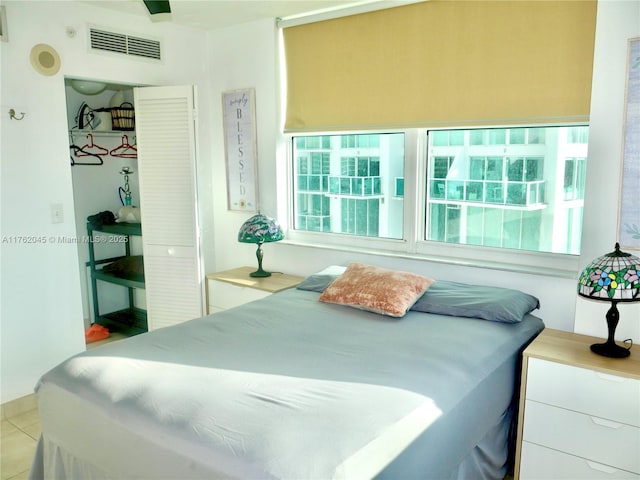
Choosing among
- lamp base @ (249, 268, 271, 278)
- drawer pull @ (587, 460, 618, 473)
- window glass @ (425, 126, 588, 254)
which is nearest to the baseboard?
lamp base @ (249, 268, 271, 278)

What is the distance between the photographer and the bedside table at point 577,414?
6.42 ft

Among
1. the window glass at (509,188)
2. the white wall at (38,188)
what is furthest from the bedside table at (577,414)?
the white wall at (38,188)

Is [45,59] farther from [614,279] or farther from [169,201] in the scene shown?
[614,279]

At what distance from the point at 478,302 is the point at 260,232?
149 centimetres

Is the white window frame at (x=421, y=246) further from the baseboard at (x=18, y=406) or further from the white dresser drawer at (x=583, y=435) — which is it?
the baseboard at (x=18, y=406)

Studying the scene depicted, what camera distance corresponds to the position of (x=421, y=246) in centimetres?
317

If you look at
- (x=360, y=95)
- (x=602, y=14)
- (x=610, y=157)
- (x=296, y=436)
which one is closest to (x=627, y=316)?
(x=610, y=157)

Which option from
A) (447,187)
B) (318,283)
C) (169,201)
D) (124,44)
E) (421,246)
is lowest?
(318,283)

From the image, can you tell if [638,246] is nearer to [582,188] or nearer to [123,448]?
[582,188]

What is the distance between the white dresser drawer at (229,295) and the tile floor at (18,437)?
122 cm

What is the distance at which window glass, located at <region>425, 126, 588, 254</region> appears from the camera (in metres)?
2.65

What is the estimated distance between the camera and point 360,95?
3205 millimetres

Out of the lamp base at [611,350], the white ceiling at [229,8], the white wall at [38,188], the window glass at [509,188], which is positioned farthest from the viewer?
the white ceiling at [229,8]

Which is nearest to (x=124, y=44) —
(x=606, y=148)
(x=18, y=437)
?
(x=18, y=437)
